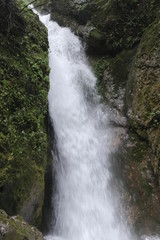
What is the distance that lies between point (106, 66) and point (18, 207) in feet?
23.7

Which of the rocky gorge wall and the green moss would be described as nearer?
the rocky gorge wall

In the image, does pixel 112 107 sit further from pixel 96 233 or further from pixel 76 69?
pixel 96 233

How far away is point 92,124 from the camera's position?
7.94 m

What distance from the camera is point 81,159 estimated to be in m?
6.70

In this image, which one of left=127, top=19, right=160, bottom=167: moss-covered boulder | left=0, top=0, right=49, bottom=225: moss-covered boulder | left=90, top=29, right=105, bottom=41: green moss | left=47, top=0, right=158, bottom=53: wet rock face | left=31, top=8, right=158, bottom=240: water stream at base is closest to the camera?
left=0, top=0, right=49, bottom=225: moss-covered boulder

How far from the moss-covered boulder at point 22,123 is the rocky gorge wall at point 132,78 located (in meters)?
2.85

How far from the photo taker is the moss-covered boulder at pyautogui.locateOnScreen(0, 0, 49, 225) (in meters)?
4.17

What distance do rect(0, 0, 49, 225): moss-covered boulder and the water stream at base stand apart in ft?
3.69

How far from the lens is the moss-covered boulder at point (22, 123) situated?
13.7 feet

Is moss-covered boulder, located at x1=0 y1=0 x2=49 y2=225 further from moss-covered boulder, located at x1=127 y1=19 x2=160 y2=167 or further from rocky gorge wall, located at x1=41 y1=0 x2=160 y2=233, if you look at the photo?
moss-covered boulder, located at x1=127 y1=19 x2=160 y2=167

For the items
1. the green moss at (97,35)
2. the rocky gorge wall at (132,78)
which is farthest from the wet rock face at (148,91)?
the green moss at (97,35)

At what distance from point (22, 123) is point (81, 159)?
8.29 feet

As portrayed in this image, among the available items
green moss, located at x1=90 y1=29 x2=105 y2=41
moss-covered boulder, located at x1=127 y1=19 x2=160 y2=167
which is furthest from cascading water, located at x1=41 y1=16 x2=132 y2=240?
green moss, located at x1=90 y1=29 x2=105 y2=41

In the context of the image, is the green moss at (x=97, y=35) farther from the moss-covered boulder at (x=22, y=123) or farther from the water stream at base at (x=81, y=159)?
the moss-covered boulder at (x=22, y=123)
